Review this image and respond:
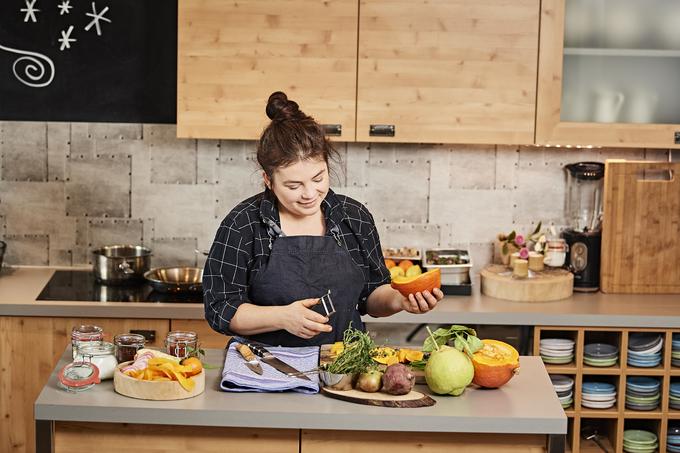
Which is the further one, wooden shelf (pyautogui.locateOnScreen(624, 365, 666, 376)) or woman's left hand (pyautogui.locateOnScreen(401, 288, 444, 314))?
wooden shelf (pyautogui.locateOnScreen(624, 365, 666, 376))

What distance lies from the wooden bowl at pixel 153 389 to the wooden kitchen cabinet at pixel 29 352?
1446mm

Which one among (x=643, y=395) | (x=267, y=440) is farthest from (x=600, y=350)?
(x=267, y=440)

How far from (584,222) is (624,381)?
0.83 m

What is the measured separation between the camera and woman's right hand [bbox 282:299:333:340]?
265 cm

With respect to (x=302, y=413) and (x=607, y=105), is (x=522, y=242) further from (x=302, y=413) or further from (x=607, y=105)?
(x=302, y=413)

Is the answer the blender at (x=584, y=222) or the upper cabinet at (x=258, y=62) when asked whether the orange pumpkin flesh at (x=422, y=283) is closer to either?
the upper cabinet at (x=258, y=62)

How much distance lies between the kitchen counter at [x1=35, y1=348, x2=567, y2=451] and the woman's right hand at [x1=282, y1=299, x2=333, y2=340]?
0.61ft

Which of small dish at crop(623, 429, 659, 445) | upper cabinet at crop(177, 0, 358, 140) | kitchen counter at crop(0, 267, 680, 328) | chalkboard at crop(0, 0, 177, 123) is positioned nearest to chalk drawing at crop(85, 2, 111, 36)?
chalkboard at crop(0, 0, 177, 123)

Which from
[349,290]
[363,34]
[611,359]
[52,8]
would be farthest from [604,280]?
[52,8]

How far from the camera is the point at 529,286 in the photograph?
420 centimetres

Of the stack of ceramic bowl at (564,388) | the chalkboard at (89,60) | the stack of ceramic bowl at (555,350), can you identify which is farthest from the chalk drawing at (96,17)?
the stack of ceramic bowl at (564,388)

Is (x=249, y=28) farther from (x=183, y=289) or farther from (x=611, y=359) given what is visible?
(x=611, y=359)

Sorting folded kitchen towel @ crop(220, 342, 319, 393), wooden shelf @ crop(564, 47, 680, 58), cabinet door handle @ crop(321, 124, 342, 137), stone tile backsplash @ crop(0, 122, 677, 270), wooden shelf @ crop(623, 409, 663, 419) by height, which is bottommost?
wooden shelf @ crop(623, 409, 663, 419)

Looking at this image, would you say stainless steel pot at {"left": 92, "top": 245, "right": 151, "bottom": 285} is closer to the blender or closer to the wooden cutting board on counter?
the blender
